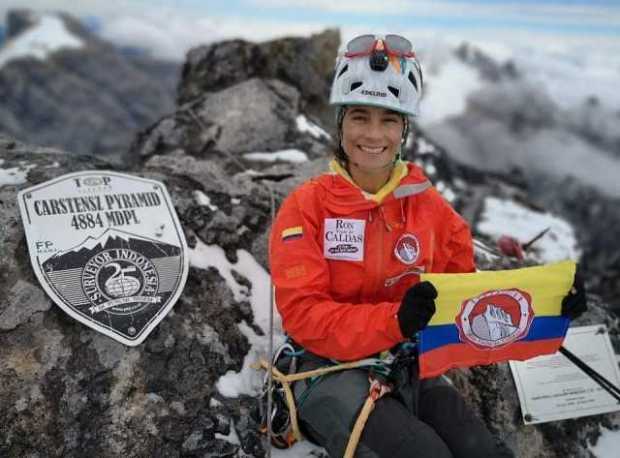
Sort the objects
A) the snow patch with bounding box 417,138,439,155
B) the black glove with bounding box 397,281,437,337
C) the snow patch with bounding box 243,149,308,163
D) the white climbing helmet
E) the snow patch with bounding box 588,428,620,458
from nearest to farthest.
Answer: the black glove with bounding box 397,281,437,337
the white climbing helmet
the snow patch with bounding box 588,428,620,458
the snow patch with bounding box 243,149,308,163
the snow patch with bounding box 417,138,439,155

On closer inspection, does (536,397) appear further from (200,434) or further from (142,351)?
(142,351)

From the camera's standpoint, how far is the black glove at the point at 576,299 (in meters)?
3.85

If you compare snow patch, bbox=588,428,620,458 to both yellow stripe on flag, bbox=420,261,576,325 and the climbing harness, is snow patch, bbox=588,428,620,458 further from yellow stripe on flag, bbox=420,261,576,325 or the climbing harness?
the climbing harness

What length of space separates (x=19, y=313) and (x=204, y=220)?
2.11 meters

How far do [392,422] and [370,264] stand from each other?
1.19 m

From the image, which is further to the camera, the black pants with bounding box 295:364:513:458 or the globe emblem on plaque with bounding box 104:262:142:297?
the globe emblem on plaque with bounding box 104:262:142:297

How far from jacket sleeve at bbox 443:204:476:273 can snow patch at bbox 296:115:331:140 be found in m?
5.21

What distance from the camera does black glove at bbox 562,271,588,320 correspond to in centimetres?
385

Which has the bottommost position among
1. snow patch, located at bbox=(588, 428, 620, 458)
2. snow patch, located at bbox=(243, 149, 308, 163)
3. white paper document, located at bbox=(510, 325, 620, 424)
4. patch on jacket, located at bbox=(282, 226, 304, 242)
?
snow patch, located at bbox=(588, 428, 620, 458)

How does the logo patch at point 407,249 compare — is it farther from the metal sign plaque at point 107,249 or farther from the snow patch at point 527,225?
the snow patch at point 527,225

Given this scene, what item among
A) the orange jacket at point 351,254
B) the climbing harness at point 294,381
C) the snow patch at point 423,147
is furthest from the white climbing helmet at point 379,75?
the snow patch at point 423,147

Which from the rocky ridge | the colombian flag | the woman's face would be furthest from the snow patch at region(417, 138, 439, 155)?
the colombian flag

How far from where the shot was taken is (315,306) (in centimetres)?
368

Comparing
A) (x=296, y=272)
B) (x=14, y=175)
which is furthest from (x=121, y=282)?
(x=296, y=272)
